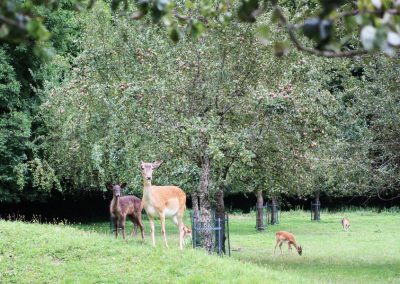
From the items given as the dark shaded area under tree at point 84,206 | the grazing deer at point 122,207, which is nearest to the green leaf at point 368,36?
the grazing deer at point 122,207

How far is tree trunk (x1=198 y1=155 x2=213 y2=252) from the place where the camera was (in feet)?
51.9

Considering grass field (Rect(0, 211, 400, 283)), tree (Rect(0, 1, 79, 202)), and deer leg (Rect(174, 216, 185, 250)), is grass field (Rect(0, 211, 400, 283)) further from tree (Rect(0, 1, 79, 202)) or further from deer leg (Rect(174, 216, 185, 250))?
tree (Rect(0, 1, 79, 202))

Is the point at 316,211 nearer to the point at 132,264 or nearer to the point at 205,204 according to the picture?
the point at 205,204

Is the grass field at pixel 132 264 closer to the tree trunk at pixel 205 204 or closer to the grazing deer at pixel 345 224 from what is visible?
the tree trunk at pixel 205 204

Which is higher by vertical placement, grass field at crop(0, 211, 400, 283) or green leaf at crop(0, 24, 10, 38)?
green leaf at crop(0, 24, 10, 38)

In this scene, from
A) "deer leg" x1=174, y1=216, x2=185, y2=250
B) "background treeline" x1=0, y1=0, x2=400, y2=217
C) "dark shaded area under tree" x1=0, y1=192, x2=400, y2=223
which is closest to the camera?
"deer leg" x1=174, y1=216, x2=185, y2=250

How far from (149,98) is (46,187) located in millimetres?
13797

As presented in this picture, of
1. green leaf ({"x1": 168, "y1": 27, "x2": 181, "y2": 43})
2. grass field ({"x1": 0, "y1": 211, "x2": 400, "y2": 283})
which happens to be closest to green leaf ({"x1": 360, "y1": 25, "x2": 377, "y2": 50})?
green leaf ({"x1": 168, "y1": 27, "x2": 181, "y2": 43})

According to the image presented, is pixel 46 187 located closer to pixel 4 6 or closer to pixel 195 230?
pixel 195 230

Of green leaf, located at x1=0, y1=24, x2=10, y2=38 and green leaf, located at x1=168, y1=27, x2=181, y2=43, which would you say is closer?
green leaf, located at x1=0, y1=24, x2=10, y2=38

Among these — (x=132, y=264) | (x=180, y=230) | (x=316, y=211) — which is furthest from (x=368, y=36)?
(x=316, y=211)

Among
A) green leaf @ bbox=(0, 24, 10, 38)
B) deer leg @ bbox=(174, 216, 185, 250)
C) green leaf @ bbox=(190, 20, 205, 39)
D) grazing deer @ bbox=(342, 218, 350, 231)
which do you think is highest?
green leaf @ bbox=(190, 20, 205, 39)

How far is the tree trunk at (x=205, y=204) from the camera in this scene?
1580 cm

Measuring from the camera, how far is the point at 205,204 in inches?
642
